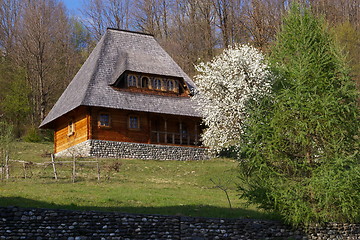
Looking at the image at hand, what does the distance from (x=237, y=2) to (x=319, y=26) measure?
33.3 meters

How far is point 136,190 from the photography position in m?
20.3

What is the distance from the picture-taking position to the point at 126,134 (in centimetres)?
3219

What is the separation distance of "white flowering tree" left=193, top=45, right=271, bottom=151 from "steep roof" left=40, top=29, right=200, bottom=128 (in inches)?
148

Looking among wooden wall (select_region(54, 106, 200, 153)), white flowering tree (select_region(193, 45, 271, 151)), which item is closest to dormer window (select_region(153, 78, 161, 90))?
wooden wall (select_region(54, 106, 200, 153))

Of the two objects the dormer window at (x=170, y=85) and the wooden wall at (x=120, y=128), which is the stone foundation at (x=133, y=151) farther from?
the dormer window at (x=170, y=85)

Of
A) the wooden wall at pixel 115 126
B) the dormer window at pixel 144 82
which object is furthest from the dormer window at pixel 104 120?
the dormer window at pixel 144 82

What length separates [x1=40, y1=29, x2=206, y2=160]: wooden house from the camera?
3131cm

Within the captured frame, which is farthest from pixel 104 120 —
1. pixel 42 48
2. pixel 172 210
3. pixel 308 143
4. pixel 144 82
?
pixel 308 143

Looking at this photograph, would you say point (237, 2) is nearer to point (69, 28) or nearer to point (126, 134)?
point (69, 28)

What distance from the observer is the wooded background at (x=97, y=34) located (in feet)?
143

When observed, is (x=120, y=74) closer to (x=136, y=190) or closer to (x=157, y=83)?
(x=157, y=83)

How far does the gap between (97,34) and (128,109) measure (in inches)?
1046

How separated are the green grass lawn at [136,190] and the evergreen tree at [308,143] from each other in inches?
54.3

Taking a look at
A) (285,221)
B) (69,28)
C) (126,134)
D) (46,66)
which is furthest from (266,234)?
(69,28)
